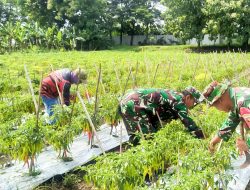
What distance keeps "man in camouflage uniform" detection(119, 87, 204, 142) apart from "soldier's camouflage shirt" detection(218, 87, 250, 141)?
549 millimetres

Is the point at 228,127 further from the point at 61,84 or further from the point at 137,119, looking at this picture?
the point at 61,84

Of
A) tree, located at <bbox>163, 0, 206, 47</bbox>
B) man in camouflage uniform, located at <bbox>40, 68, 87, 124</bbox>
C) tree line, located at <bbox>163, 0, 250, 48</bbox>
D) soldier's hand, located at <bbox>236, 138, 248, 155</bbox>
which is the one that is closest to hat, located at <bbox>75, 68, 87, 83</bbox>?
man in camouflage uniform, located at <bbox>40, 68, 87, 124</bbox>

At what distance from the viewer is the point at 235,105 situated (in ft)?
11.0

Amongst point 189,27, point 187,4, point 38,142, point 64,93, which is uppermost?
point 187,4

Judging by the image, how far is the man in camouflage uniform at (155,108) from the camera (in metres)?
4.15

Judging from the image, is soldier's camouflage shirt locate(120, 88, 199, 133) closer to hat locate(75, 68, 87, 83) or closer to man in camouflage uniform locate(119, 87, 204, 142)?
man in camouflage uniform locate(119, 87, 204, 142)

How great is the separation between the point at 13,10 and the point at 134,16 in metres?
14.3

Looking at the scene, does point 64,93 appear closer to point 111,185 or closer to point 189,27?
point 111,185

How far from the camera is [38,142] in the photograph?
4.30 metres

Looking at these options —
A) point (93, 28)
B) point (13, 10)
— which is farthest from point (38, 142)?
point (13, 10)

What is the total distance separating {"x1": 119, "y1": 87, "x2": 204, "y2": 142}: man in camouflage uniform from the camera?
13.6 ft

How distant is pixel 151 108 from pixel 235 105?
1298 mm

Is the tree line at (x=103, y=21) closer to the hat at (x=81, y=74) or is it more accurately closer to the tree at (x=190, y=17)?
the tree at (x=190, y=17)

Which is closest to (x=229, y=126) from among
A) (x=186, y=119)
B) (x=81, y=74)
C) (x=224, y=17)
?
(x=186, y=119)
